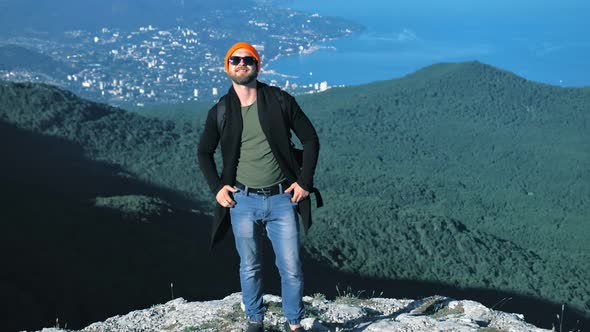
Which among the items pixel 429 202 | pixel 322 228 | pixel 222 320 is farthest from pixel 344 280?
pixel 429 202

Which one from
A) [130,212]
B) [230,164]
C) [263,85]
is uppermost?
[263,85]

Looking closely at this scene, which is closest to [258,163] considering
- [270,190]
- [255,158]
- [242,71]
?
[255,158]

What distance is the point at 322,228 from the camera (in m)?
61.8

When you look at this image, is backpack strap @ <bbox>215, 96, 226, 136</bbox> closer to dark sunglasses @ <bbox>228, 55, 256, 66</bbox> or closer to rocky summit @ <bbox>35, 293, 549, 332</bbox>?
dark sunglasses @ <bbox>228, 55, 256, 66</bbox>

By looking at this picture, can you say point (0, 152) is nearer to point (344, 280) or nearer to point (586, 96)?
point (344, 280)

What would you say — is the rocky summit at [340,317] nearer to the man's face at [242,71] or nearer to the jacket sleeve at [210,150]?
the jacket sleeve at [210,150]

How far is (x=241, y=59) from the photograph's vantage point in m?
8.12

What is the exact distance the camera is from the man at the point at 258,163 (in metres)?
8.14

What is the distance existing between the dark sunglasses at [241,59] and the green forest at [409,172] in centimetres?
3378

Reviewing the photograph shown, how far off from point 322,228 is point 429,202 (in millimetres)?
34564

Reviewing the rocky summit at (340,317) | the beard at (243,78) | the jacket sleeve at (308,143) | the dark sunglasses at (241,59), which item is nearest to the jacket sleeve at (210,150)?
the beard at (243,78)

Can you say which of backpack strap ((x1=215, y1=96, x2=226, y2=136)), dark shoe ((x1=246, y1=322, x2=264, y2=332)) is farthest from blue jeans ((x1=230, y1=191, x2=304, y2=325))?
backpack strap ((x1=215, y1=96, x2=226, y2=136))

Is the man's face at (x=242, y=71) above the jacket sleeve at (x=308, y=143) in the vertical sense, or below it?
above

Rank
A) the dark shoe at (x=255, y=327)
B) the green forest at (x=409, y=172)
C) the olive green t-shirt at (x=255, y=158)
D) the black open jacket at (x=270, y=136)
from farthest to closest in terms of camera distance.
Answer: the green forest at (x=409, y=172) < the dark shoe at (x=255, y=327) < the olive green t-shirt at (x=255, y=158) < the black open jacket at (x=270, y=136)
